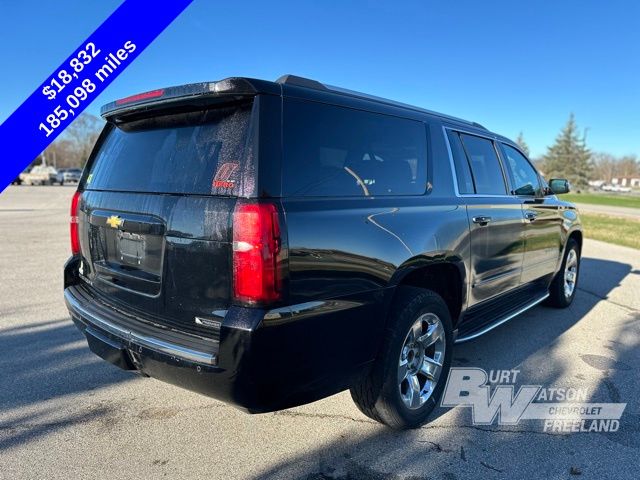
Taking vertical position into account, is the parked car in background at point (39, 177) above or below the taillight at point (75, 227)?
above

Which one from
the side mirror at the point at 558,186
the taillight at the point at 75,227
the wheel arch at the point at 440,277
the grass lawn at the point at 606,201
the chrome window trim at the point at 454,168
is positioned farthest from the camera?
the grass lawn at the point at 606,201

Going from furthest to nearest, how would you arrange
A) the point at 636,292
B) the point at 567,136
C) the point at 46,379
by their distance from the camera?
the point at 567,136, the point at 636,292, the point at 46,379

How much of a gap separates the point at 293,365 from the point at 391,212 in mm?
1088

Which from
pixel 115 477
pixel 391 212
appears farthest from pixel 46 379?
pixel 391 212

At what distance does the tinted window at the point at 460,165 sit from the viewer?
11.6 feet

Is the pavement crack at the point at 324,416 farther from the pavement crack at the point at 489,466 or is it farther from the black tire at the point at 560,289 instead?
the black tire at the point at 560,289

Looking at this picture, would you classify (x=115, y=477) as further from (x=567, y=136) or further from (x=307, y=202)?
(x=567, y=136)

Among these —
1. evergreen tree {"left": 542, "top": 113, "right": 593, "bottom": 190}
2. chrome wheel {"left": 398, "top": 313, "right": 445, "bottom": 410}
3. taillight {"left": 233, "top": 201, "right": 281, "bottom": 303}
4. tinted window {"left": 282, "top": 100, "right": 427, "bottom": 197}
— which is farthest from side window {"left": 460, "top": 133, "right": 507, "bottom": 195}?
evergreen tree {"left": 542, "top": 113, "right": 593, "bottom": 190}

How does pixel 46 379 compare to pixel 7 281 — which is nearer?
pixel 46 379

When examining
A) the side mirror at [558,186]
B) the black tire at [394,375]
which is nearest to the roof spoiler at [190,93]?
the black tire at [394,375]

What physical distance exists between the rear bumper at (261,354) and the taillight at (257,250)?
99 millimetres

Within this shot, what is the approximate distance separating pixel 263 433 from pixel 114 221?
5.22ft

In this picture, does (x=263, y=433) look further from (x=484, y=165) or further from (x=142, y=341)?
(x=484, y=165)

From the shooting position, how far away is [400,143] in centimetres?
308
